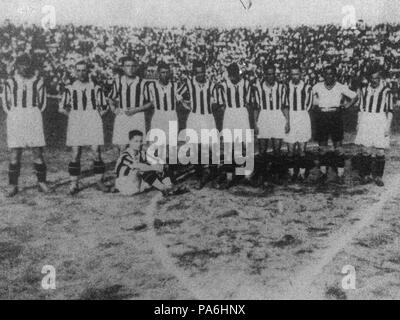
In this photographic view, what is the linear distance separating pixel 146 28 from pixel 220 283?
2.95m

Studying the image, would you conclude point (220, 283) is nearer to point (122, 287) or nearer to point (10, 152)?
point (122, 287)

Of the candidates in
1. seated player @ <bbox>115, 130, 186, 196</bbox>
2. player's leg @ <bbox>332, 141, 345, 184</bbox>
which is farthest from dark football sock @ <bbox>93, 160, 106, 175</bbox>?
player's leg @ <bbox>332, 141, 345, 184</bbox>

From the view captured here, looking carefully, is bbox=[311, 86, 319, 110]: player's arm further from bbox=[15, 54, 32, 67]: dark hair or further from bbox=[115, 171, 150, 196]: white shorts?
bbox=[15, 54, 32, 67]: dark hair

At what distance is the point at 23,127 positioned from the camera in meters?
4.82

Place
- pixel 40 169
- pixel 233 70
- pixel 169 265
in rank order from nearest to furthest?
pixel 169 265
pixel 40 169
pixel 233 70

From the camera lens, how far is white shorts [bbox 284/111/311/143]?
5305 mm

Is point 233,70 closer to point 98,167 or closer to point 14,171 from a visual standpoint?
point 98,167

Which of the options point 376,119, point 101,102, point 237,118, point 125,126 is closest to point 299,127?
point 237,118

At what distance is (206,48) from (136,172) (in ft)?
6.98

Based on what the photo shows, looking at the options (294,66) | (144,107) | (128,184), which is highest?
(294,66)

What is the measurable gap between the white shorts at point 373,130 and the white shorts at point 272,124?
0.90m
